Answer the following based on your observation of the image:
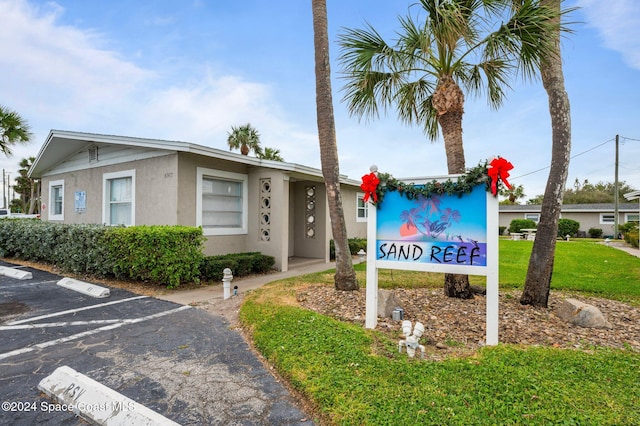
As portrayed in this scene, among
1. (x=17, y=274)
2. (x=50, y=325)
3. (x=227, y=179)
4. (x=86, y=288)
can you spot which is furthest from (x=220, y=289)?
(x=17, y=274)

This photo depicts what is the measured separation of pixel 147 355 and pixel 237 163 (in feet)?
21.3

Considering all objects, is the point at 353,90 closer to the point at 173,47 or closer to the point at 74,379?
the point at 74,379

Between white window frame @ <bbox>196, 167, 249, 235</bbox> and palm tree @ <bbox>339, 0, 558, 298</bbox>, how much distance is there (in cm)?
423

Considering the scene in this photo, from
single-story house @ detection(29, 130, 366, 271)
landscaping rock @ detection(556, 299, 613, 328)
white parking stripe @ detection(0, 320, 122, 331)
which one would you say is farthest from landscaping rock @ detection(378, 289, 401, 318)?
single-story house @ detection(29, 130, 366, 271)

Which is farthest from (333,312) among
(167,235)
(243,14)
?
(243,14)

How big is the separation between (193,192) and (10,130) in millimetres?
13242

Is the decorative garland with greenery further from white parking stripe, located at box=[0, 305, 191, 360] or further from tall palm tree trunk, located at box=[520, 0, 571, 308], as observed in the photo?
white parking stripe, located at box=[0, 305, 191, 360]

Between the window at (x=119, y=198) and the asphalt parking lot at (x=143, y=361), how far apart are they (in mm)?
3947

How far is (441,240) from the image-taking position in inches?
151

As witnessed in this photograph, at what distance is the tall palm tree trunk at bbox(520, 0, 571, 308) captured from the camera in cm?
475

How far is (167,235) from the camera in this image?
6.40 meters

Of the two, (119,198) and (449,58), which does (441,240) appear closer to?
(449,58)

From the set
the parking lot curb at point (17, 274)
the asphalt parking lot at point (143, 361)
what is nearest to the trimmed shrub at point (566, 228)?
the asphalt parking lot at point (143, 361)

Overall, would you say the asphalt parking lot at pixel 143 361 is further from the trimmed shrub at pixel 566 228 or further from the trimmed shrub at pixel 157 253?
the trimmed shrub at pixel 566 228
